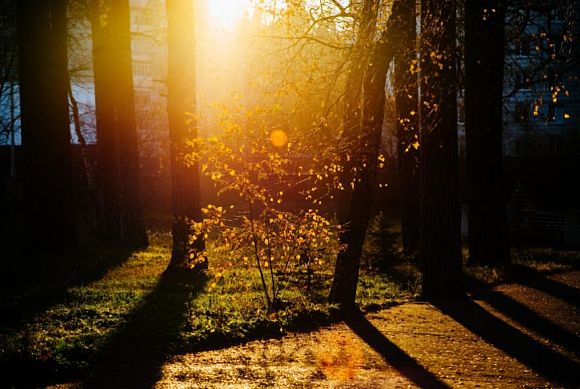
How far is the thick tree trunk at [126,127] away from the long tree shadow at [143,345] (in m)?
8.60

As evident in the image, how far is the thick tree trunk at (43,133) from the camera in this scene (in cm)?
1458

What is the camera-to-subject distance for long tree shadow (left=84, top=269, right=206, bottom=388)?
20.2ft

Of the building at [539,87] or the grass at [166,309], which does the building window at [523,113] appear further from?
the grass at [166,309]

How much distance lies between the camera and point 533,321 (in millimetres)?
8789

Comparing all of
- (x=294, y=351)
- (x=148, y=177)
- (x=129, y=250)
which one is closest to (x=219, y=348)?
(x=294, y=351)

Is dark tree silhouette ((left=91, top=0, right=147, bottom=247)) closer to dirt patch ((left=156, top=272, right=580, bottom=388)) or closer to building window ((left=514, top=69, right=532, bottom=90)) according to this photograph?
building window ((left=514, top=69, right=532, bottom=90))

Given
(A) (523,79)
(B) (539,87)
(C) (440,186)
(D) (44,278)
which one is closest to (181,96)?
(D) (44,278)

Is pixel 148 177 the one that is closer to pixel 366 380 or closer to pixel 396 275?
pixel 396 275

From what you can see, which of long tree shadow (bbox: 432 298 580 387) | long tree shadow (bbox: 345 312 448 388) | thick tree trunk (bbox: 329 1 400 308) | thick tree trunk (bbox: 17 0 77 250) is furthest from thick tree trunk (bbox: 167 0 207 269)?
long tree shadow (bbox: 432 298 580 387)

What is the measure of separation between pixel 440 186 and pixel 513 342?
3.18m

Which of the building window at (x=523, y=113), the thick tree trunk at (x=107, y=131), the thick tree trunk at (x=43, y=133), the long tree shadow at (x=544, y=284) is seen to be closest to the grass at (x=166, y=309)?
the long tree shadow at (x=544, y=284)

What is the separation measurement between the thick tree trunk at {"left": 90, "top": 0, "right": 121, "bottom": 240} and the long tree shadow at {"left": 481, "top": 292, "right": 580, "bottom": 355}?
1168 cm

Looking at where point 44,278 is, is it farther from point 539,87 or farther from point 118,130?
point 539,87

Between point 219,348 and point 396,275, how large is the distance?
22.4 ft
